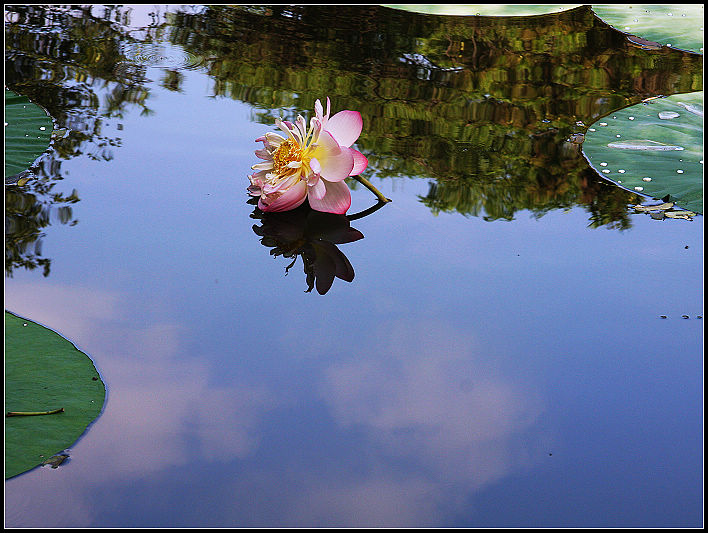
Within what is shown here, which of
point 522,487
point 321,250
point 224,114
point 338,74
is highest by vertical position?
point 338,74

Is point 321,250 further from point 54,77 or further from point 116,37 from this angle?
point 116,37

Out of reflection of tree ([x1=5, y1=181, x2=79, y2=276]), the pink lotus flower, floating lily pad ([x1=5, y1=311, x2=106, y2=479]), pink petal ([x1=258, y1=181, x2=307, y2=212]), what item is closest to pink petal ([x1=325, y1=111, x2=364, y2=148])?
the pink lotus flower

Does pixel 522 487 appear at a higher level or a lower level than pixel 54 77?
lower

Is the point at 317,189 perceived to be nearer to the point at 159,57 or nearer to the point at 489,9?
the point at 159,57

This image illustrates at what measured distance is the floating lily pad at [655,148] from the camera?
152 centimetres

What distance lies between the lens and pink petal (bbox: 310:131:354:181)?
1345 millimetres

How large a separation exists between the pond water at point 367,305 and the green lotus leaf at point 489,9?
0.54 meters

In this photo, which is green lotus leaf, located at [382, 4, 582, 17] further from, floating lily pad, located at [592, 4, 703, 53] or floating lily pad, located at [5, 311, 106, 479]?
floating lily pad, located at [5, 311, 106, 479]

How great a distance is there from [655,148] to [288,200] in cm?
92

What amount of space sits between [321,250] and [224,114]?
72cm

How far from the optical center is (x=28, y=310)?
1108 millimetres

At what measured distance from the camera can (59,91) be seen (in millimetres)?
1897

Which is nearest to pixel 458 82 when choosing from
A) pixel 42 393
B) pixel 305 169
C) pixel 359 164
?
pixel 359 164

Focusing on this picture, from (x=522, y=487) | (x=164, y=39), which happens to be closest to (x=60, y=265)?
(x=522, y=487)
